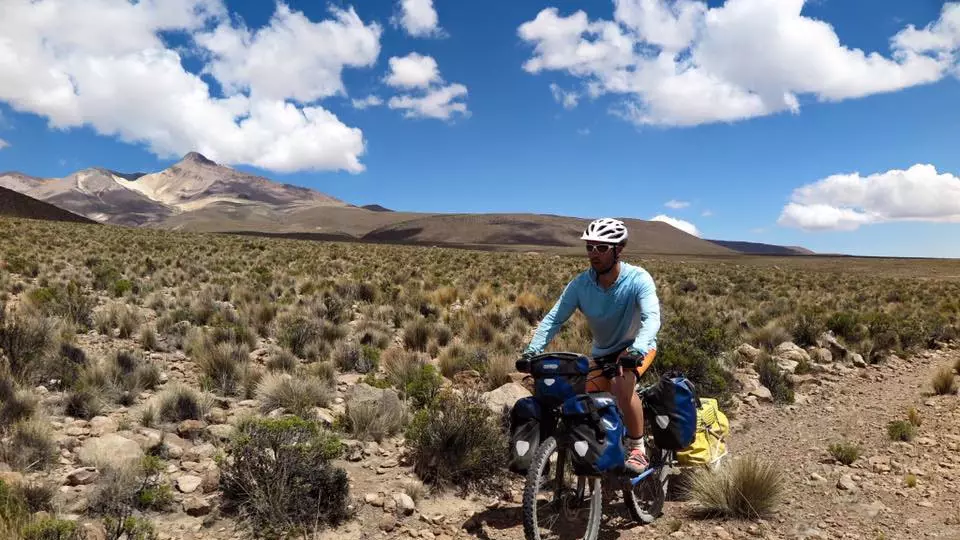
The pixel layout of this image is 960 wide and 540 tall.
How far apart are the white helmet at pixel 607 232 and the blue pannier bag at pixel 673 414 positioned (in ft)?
4.44

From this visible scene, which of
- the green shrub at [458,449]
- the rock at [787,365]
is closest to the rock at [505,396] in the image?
the green shrub at [458,449]

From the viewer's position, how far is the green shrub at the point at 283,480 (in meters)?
4.34

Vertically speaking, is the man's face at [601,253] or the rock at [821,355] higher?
the man's face at [601,253]

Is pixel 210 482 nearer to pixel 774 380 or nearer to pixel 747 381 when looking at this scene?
pixel 747 381

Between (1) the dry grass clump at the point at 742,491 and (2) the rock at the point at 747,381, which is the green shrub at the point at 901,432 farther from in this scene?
(1) the dry grass clump at the point at 742,491

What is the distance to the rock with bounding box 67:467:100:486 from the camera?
15.1 ft

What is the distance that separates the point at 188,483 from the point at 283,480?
3.21 feet

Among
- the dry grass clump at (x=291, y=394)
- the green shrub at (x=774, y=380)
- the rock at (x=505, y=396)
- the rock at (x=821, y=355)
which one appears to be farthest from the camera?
the rock at (x=821, y=355)

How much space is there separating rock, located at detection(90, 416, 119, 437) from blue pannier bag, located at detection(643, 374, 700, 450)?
5.26 metres

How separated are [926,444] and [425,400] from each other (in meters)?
6.00

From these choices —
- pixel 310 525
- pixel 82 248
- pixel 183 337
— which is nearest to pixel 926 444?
pixel 310 525

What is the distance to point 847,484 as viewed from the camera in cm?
552

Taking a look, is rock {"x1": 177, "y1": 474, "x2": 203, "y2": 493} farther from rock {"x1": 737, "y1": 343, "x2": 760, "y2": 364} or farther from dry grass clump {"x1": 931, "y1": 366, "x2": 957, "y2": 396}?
dry grass clump {"x1": 931, "y1": 366, "x2": 957, "y2": 396}

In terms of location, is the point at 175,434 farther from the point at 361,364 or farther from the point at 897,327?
the point at 897,327
